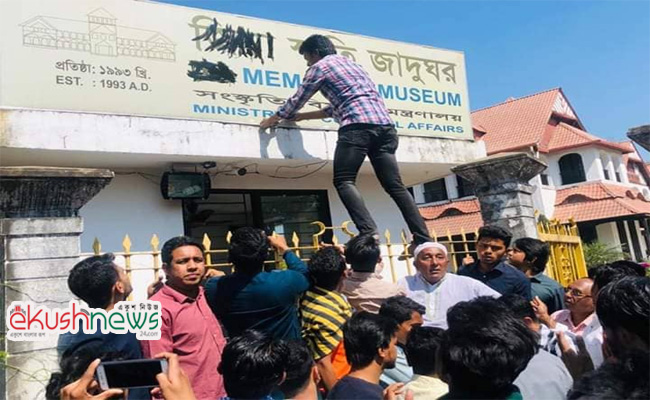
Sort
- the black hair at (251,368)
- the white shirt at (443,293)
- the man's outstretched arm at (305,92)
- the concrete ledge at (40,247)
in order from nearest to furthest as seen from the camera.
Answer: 1. the black hair at (251,368)
2. the white shirt at (443,293)
3. the concrete ledge at (40,247)
4. the man's outstretched arm at (305,92)

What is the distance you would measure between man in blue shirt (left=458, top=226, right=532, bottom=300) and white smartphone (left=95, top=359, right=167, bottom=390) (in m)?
2.57

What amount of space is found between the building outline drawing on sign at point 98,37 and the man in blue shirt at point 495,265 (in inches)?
140

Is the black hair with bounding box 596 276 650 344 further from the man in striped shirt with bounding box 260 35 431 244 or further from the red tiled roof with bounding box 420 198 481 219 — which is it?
the red tiled roof with bounding box 420 198 481 219

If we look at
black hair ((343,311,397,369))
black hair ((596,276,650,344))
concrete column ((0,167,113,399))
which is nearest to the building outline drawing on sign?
concrete column ((0,167,113,399))

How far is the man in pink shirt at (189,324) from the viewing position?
2.71 metres

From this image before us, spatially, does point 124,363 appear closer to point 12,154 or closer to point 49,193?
point 49,193

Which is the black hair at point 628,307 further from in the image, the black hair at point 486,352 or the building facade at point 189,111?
the building facade at point 189,111

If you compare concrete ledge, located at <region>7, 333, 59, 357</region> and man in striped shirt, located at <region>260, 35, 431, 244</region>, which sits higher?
man in striped shirt, located at <region>260, 35, 431, 244</region>

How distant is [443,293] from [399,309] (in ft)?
1.88

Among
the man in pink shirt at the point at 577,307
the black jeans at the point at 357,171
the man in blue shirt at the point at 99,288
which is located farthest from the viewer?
the black jeans at the point at 357,171

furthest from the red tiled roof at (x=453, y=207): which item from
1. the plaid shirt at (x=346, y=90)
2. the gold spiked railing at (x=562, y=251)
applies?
the plaid shirt at (x=346, y=90)

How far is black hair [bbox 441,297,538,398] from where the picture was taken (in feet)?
5.74

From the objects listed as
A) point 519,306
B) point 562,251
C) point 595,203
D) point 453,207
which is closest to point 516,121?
point 595,203
